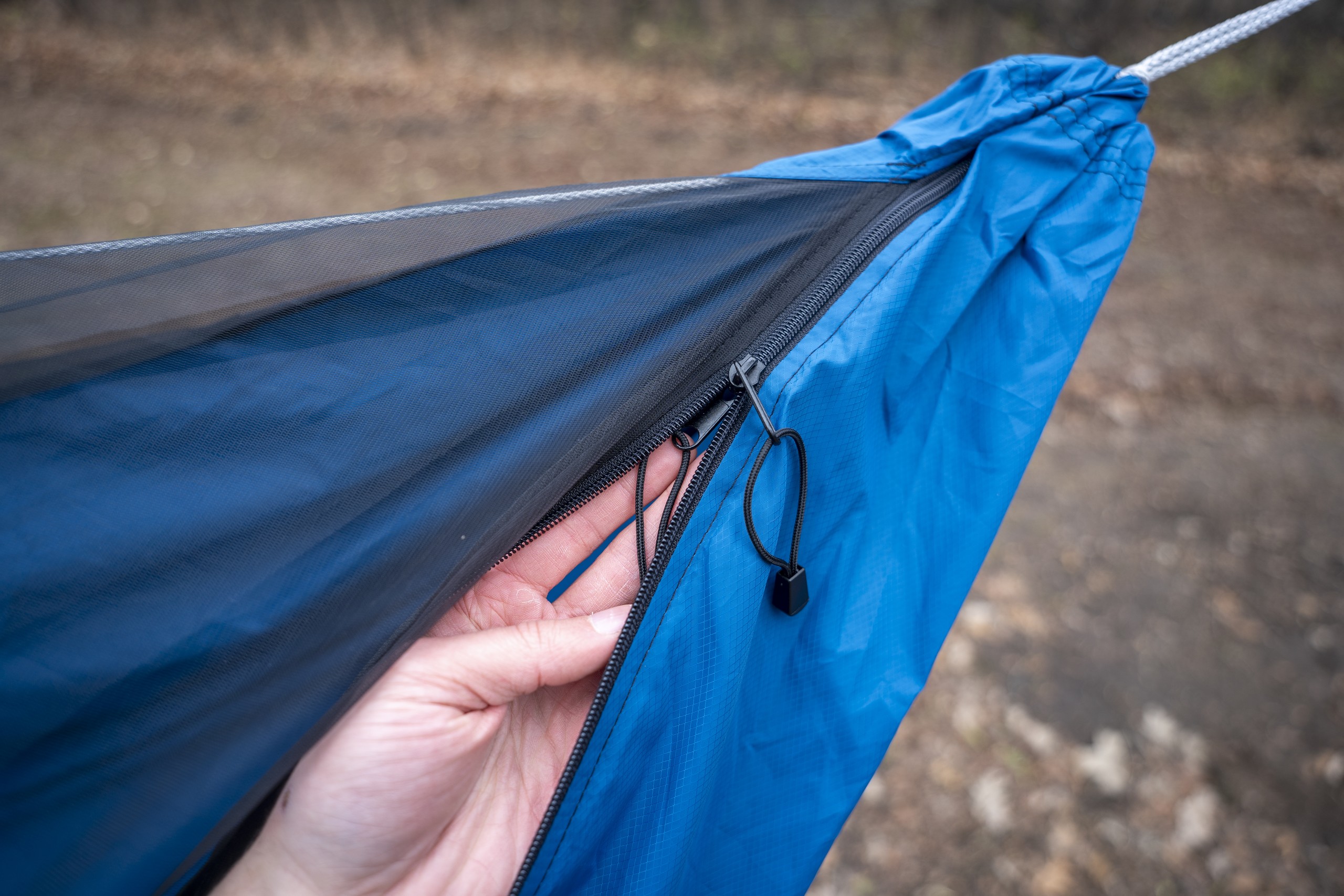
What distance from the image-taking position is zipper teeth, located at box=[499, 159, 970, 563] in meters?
1.32

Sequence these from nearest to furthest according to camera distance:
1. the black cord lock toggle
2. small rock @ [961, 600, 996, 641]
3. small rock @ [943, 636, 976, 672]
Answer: the black cord lock toggle → small rock @ [943, 636, 976, 672] → small rock @ [961, 600, 996, 641]

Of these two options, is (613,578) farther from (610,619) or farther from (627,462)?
(627,462)

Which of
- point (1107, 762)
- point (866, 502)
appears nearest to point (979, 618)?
point (1107, 762)

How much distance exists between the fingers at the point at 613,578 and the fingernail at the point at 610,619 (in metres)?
0.09

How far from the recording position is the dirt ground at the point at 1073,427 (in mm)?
2414

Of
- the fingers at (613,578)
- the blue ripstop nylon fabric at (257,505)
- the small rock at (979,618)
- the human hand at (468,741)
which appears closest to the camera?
the blue ripstop nylon fabric at (257,505)

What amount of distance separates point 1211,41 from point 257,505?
1.99 metres

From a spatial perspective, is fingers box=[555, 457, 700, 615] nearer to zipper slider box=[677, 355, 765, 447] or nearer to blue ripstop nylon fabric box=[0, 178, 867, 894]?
zipper slider box=[677, 355, 765, 447]

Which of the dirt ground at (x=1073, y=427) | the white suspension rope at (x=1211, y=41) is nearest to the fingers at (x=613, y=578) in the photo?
the white suspension rope at (x=1211, y=41)

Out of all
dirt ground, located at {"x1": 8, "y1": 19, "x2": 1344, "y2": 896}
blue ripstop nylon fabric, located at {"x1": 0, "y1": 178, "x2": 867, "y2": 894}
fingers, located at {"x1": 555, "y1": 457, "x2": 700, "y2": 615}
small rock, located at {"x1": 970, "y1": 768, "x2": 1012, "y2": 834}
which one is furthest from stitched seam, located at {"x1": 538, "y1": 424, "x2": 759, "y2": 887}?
small rock, located at {"x1": 970, "y1": 768, "x2": 1012, "y2": 834}

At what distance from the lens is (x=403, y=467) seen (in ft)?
3.84

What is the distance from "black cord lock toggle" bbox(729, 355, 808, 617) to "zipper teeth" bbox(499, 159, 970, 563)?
0.13 feet

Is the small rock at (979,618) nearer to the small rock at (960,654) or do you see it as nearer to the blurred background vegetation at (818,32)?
the small rock at (960,654)

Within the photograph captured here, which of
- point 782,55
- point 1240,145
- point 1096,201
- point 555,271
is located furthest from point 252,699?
point 1240,145
